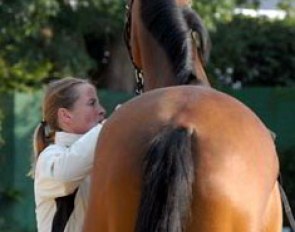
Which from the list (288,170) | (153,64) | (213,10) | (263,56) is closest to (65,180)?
(153,64)

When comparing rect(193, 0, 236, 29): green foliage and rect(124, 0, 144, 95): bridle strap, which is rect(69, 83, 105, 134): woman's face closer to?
rect(124, 0, 144, 95): bridle strap

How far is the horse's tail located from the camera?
3846 mm

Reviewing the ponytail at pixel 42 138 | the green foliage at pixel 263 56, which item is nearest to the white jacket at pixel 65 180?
the ponytail at pixel 42 138

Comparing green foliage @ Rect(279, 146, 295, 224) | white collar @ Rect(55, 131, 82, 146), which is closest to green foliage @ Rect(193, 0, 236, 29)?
green foliage @ Rect(279, 146, 295, 224)

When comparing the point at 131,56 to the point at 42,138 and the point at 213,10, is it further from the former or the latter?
the point at 213,10

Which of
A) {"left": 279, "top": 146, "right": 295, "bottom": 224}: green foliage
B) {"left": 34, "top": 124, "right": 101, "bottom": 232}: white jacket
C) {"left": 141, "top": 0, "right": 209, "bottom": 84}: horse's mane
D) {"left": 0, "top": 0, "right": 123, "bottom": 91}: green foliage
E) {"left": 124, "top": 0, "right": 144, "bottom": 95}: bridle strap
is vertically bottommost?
{"left": 279, "top": 146, "right": 295, "bottom": 224}: green foliage

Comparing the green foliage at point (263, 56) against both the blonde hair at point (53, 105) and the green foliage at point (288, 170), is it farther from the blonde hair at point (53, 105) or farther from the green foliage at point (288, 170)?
the blonde hair at point (53, 105)

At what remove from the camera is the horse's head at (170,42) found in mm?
4605

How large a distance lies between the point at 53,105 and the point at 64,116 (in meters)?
0.09

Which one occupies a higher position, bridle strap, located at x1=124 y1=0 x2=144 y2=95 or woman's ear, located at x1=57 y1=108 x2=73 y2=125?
bridle strap, located at x1=124 y1=0 x2=144 y2=95

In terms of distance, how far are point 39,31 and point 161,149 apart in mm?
10261

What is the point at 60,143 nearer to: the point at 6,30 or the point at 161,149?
the point at 161,149

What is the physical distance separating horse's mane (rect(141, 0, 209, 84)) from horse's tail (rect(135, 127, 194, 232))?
2.19ft

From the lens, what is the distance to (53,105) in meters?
4.91
